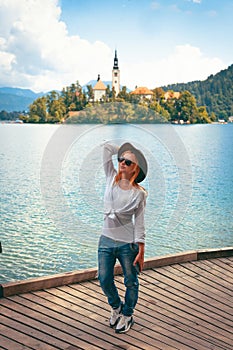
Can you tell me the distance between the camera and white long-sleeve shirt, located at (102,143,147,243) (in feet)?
10.6

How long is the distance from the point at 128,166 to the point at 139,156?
100 mm

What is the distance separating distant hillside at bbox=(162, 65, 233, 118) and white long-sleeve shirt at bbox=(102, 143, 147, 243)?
106882 millimetres

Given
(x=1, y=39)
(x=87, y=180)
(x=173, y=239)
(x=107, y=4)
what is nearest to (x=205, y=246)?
(x=173, y=239)

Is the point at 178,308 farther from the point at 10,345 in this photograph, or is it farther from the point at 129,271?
the point at 10,345

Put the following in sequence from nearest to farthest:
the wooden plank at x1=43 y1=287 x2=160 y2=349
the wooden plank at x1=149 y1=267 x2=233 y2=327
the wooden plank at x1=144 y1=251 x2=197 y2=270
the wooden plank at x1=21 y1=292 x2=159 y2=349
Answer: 1. the wooden plank at x1=21 y1=292 x2=159 y2=349
2. the wooden plank at x1=43 y1=287 x2=160 y2=349
3. the wooden plank at x1=149 y1=267 x2=233 y2=327
4. the wooden plank at x1=144 y1=251 x2=197 y2=270

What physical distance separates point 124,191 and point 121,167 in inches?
6.0

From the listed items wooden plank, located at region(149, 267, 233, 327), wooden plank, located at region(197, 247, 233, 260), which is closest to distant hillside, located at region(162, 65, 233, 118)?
wooden plank, located at region(197, 247, 233, 260)

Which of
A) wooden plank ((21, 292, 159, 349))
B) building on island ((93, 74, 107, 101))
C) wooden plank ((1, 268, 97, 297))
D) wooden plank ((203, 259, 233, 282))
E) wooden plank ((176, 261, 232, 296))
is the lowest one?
wooden plank ((203, 259, 233, 282))

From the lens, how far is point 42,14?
174m

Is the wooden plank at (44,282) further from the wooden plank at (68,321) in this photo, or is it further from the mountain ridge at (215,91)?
the mountain ridge at (215,91)

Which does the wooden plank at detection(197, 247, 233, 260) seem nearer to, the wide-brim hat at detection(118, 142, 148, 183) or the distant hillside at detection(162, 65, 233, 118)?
the wide-brim hat at detection(118, 142, 148, 183)

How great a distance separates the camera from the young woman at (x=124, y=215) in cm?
325

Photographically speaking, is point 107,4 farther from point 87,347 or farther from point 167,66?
point 87,347

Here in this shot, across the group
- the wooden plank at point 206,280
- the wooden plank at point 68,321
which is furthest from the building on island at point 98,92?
the wooden plank at point 68,321
